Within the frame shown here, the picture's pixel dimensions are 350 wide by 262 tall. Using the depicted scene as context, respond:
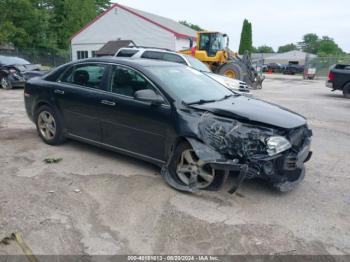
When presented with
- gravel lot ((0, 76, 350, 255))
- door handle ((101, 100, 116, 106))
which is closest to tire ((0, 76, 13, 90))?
gravel lot ((0, 76, 350, 255))

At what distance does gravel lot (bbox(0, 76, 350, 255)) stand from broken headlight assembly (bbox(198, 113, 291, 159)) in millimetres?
599

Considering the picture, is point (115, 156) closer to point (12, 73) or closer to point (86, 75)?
point (86, 75)

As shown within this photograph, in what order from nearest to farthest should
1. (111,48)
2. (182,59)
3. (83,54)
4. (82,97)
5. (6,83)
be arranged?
(82,97), (182,59), (6,83), (111,48), (83,54)

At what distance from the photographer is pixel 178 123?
13.4ft

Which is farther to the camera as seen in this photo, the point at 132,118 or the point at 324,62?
the point at 324,62

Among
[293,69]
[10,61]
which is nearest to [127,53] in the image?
[10,61]

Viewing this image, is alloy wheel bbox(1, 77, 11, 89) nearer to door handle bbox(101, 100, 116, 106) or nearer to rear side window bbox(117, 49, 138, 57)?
rear side window bbox(117, 49, 138, 57)

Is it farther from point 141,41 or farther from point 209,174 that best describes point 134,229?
point 141,41

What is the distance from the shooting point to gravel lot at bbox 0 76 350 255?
3059mm

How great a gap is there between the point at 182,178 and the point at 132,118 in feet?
3.56

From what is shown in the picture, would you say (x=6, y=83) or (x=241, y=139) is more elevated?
(x=241, y=139)

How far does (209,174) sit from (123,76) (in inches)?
75.3

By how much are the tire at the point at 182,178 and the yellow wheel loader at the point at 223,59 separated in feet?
43.6

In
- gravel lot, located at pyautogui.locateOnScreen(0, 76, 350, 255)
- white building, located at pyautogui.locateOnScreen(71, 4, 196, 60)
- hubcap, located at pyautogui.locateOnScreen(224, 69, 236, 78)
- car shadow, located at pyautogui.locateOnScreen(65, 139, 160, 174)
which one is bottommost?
gravel lot, located at pyautogui.locateOnScreen(0, 76, 350, 255)
